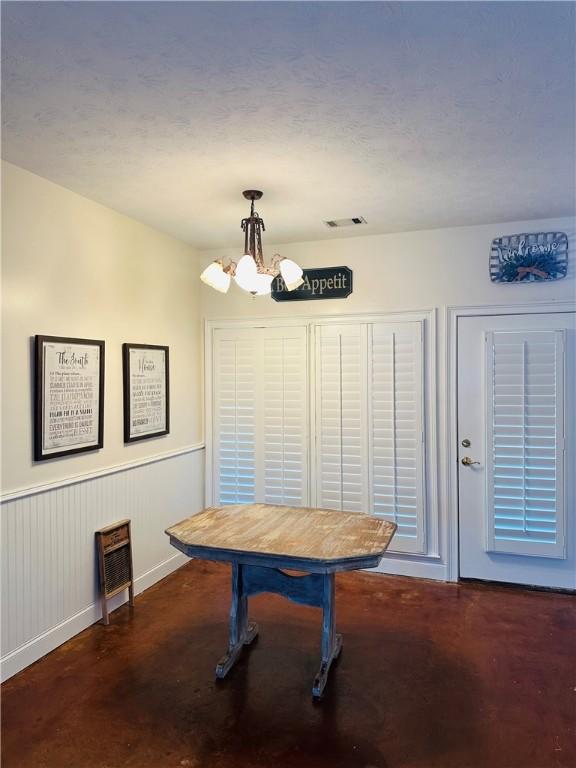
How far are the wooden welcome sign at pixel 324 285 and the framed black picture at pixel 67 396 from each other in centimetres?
164

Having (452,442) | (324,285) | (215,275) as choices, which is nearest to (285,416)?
(324,285)

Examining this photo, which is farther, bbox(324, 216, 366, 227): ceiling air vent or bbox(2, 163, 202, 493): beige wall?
bbox(324, 216, 366, 227): ceiling air vent

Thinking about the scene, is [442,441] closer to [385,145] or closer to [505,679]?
[505,679]

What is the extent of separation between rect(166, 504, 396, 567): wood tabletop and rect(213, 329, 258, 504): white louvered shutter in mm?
1192

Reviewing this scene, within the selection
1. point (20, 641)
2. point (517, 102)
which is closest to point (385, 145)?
point (517, 102)

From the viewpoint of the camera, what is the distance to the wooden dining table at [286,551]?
2.28 meters

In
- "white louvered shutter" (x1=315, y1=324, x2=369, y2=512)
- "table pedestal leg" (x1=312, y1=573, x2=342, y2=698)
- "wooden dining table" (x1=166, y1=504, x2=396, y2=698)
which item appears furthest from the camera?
"white louvered shutter" (x1=315, y1=324, x2=369, y2=512)

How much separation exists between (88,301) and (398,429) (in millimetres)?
2353

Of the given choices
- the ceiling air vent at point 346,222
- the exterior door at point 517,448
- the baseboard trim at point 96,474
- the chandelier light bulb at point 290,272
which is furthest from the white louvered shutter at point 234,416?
the exterior door at point 517,448

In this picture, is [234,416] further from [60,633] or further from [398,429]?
[60,633]

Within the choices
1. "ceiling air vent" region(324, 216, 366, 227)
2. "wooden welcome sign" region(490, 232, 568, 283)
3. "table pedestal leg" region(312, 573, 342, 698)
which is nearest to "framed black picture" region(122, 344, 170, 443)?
"ceiling air vent" region(324, 216, 366, 227)

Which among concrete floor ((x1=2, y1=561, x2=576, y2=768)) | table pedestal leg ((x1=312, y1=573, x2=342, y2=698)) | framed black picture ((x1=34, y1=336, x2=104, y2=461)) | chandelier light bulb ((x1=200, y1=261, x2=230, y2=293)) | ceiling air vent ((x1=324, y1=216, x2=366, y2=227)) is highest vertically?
ceiling air vent ((x1=324, y1=216, x2=366, y2=227))

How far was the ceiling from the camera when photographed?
1.50 meters

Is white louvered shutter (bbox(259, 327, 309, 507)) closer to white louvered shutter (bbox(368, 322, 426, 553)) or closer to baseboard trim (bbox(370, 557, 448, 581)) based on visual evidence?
white louvered shutter (bbox(368, 322, 426, 553))
